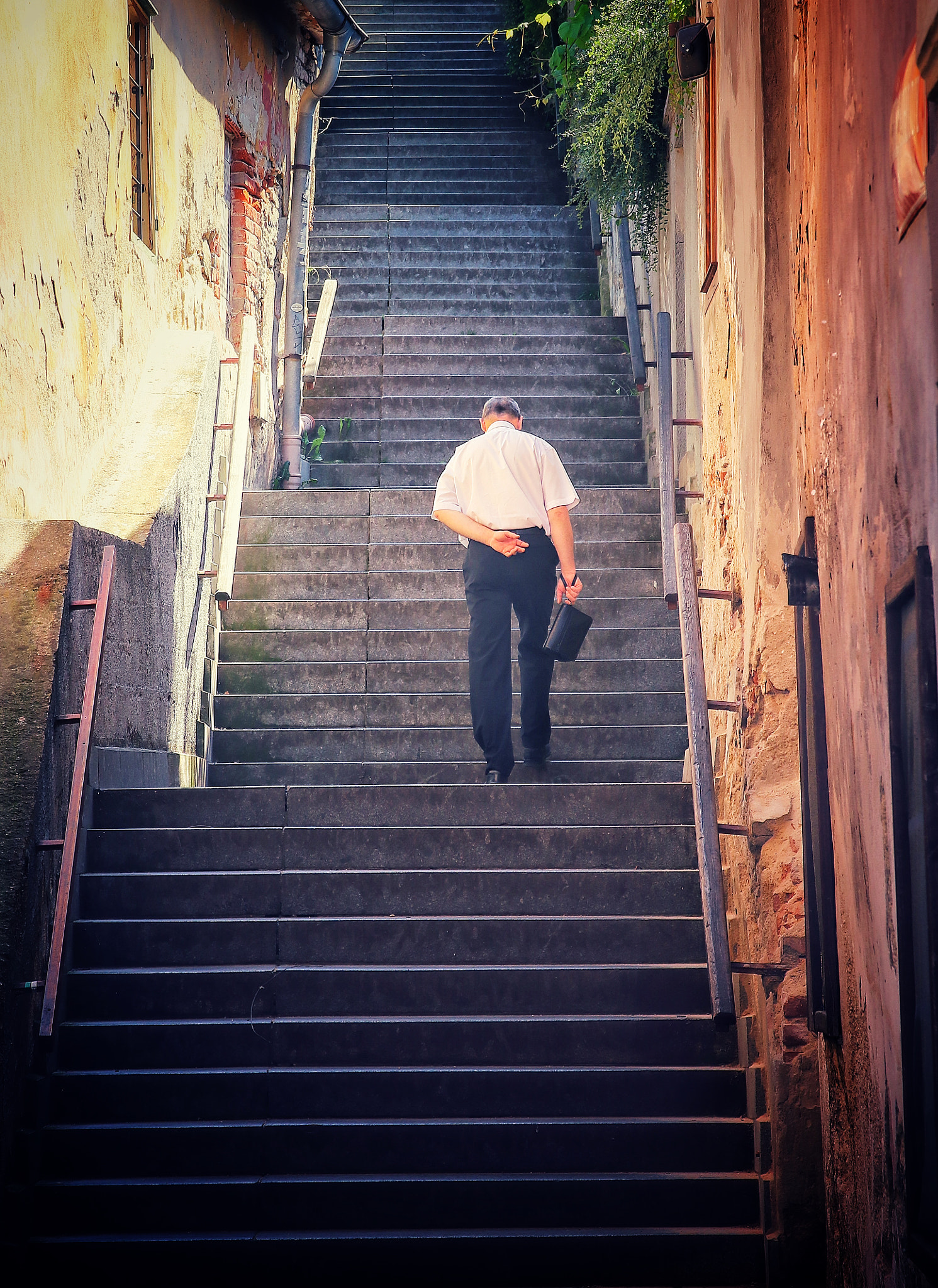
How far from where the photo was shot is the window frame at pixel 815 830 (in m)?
3.20

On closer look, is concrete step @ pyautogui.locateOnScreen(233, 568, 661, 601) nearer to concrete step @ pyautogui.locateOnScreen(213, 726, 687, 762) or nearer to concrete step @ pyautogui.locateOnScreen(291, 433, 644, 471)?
concrete step @ pyautogui.locateOnScreen(213, 726, 687, 762)

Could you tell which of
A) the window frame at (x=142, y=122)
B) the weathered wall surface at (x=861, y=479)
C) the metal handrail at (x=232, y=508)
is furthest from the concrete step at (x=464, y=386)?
the weathered wall surface at (x=861, y=479)

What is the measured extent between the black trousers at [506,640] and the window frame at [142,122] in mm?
2895

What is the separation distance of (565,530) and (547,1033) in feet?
6.72

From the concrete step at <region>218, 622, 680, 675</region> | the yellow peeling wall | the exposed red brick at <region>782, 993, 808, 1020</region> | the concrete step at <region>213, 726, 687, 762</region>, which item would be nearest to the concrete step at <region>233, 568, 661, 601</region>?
the concrete step at <region>218, 622, 680, 675</region>

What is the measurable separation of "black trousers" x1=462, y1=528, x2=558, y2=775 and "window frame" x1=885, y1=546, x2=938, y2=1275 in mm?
2668

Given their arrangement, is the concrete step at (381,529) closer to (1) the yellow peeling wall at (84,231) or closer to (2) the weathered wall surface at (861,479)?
(1) the yellow peeling wall at (84,231)

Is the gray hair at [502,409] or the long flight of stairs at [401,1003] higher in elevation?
the gray hair at [502,409]

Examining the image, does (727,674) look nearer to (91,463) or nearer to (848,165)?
(848,165)

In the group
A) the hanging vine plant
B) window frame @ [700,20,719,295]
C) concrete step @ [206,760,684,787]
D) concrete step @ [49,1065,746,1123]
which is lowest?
concrete step @ [49,1065,746,1123]

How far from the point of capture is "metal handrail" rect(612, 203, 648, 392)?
8.16 meters

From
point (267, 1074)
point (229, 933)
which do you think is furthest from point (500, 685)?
point (267, 1074)

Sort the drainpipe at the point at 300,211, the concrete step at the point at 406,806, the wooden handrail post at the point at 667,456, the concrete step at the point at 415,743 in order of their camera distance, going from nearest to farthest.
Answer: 1. the concrete step at the point at 406,806
2. the concrete step at the point at 415,743
3. the wooden handrail post at the point at 667,456
4. the drainpipe at the point at 300,211

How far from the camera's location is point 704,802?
388 cm
